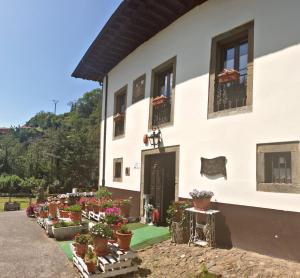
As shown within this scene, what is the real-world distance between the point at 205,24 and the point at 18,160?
128 ft

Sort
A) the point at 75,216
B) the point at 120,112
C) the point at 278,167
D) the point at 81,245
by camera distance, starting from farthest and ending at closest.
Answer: the point at 120,112
the point at 75,216
the point at 81,245
the point at 278,167

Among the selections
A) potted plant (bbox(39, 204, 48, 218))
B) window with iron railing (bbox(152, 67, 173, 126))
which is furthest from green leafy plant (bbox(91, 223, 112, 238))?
potted plant (bbox(39, 204, 48, 218))

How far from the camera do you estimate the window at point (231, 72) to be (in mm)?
7566

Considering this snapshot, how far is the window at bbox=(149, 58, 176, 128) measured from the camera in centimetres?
1045

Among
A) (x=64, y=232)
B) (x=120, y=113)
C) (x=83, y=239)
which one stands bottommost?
(x=64, y=232)

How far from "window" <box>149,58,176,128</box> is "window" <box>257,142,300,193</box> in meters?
3.77

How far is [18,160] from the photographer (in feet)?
140

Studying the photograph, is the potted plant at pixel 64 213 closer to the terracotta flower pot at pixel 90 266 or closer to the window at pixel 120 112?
the window at pixel 120 112

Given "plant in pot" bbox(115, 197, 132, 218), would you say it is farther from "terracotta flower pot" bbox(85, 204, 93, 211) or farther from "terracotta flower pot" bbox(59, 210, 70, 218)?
"terracotta flower pot" bbox(59, 210, 70, 218)

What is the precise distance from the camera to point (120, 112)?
14797mm

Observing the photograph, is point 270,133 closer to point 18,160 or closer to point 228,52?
point 228,52

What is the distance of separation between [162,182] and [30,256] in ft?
15.7

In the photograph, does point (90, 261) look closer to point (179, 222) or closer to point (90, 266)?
point (90, 266)

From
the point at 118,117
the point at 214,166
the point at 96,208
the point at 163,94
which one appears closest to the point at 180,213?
the point at 214,166
